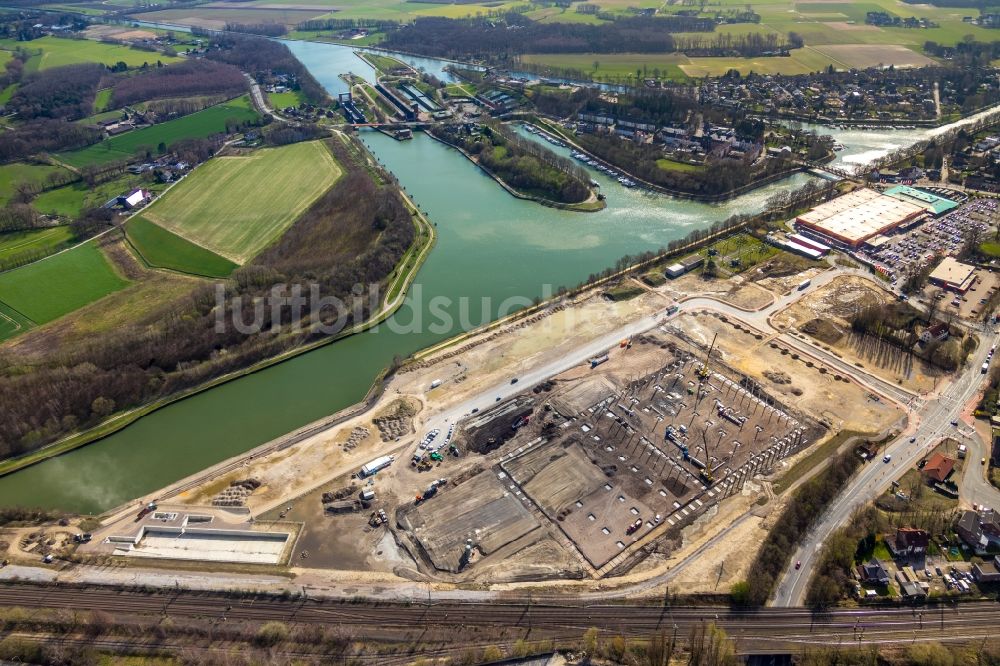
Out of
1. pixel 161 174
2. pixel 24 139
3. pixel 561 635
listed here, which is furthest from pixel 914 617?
pixel 24 139

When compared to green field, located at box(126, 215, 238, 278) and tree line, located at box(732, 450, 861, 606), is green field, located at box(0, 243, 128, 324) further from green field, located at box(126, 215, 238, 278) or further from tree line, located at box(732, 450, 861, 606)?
tree line, located at box(732, 450, 861, 606)

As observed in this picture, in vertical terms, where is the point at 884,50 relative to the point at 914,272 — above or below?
above

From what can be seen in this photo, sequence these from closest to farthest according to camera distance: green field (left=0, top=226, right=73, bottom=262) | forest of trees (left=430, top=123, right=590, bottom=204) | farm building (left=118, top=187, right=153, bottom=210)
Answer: green field (left=0, top=226, right=73, bottom=262) → farm building (left=118, top=187, right=153, bottom=210) → forest of trees (left=430, top=123, right=590, bottom=204)

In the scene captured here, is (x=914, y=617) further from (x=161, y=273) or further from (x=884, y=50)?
(x=884, y=50)

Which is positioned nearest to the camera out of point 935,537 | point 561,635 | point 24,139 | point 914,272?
point 561,635

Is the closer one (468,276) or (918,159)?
(468,276)

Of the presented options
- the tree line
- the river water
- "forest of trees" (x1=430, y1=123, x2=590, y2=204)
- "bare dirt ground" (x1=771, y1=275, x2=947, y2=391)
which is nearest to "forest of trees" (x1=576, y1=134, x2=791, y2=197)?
the river water
